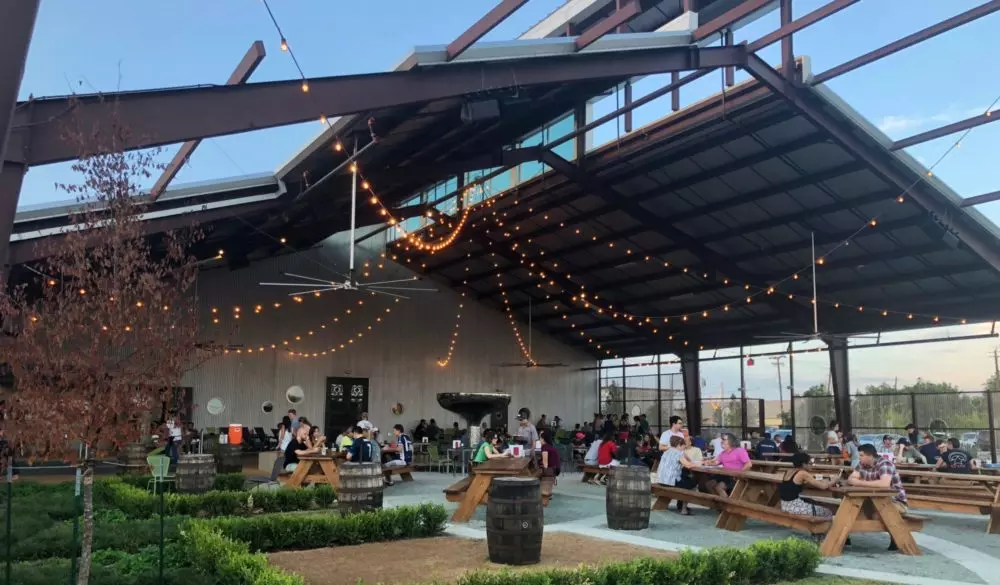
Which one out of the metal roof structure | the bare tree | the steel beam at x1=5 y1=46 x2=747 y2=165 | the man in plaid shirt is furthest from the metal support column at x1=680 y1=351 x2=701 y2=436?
the bare tree

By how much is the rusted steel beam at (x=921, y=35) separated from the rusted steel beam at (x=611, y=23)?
3.93 meters

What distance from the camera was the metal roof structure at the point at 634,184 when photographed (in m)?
8.02

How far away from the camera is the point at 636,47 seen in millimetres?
9102

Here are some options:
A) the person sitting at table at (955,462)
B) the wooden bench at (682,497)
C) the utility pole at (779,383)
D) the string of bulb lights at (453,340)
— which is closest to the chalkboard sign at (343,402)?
the string of bulb lights at (453,340)

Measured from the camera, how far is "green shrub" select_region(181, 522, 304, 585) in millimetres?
4551

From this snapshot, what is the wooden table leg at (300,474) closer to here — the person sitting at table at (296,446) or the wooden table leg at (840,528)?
the person sitting at table at (296,446)

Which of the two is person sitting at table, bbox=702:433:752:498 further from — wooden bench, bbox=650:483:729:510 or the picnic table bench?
the picnic table bench

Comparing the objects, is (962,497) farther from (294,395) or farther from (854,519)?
(294,395)

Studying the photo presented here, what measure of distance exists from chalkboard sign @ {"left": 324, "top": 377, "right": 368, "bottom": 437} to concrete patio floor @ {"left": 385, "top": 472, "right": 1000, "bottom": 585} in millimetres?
11433

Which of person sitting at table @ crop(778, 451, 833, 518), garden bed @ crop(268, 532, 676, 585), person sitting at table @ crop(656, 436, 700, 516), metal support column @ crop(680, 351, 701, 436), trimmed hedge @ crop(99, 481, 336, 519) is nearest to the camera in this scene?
garden bed @ crop(268, 532, 676, 585)

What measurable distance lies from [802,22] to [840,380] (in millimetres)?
11698

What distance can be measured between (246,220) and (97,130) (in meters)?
11.2

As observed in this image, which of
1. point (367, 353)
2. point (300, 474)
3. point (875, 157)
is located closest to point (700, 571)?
point (300, 474)

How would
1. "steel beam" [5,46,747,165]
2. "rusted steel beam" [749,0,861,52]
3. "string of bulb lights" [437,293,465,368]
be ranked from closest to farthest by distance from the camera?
"steel beam" [5,46,747,165], "rusted steel beam" [749,0,861,52], "string of bulb lights" [437,293,465,368]
